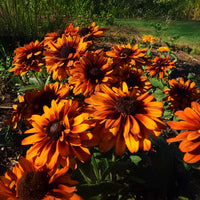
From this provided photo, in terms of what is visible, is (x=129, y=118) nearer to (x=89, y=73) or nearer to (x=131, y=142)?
(x=131, y=142)

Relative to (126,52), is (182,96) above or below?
below

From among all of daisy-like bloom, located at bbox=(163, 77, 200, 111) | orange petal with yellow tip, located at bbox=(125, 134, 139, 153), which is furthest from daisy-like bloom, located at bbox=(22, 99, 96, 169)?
daisy-like bloom, located at bbox=(163, 77, 200, 111)

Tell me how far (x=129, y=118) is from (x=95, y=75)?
0.37 meters

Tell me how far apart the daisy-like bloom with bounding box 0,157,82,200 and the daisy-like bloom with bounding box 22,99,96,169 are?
1.5 inches

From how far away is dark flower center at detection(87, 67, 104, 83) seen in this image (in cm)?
102

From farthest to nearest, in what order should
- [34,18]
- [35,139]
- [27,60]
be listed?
[34,18], [27,60], [35,139]

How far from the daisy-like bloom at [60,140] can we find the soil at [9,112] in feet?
1.81

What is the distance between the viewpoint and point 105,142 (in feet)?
2.37

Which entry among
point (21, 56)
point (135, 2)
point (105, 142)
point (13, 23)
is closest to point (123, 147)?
point (105, 142)

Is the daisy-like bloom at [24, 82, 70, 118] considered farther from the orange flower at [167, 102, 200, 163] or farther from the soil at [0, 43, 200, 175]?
the orange flower at [167, 102, 200, 163]

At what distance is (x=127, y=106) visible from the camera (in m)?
0.74

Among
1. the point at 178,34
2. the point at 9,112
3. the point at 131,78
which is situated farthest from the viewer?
the point at 178,34

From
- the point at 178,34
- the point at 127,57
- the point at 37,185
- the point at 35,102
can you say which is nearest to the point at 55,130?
the point at 37,185

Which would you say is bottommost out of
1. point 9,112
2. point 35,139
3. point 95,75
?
point 9,112
